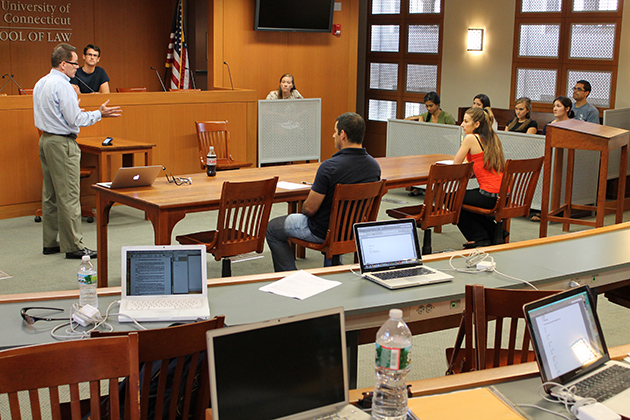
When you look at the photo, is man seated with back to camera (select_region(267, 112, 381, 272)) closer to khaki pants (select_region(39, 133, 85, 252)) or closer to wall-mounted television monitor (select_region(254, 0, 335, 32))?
khaki pants (select_region(39, 133, 85, 252))

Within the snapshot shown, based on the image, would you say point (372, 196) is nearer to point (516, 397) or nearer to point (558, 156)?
point (516, 397)

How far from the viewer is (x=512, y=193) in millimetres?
6141

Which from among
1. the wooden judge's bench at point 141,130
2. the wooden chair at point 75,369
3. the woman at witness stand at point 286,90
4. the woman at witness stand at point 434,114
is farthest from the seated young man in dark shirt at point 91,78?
the wooden chair at point 75,369

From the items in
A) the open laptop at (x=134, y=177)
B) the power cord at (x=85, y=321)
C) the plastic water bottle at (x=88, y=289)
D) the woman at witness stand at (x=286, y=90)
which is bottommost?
the power cord at (x=85, y=321)

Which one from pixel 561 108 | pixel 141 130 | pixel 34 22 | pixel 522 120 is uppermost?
pixel 34 22

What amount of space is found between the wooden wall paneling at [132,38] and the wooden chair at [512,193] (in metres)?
6.75

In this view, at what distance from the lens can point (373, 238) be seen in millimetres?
3234

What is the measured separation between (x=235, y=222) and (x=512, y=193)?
261 centimetres

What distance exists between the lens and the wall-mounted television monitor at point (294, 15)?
9836mm

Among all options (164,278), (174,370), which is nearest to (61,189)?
(164,278)

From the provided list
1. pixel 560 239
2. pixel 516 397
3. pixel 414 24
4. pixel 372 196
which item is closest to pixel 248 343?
pixel 516 397

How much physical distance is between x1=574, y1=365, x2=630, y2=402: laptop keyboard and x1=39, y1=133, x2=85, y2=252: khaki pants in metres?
4.57

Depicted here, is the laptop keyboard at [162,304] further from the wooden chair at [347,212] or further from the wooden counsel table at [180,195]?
the wooden chair at [347,212]

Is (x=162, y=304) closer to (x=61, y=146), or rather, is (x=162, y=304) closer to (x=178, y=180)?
(x=178, y=180)
